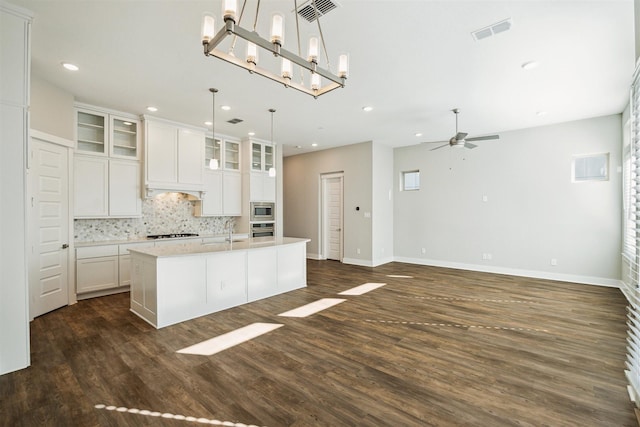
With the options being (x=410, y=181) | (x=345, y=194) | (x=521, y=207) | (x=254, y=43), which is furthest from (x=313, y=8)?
(x=410, y=181)

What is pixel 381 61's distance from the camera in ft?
11.4

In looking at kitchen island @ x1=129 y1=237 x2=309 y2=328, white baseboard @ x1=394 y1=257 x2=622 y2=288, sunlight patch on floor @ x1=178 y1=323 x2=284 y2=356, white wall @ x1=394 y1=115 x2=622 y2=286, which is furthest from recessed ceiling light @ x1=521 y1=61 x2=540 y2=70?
white baseboard @ x1=394 y1=257 x2=622 y2=288

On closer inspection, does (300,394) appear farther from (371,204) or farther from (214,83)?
(371,204)

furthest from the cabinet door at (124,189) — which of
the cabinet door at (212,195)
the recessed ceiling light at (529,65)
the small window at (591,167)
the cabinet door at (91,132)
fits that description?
the small window at (591,167)

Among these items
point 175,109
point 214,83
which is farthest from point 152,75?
point 175,109

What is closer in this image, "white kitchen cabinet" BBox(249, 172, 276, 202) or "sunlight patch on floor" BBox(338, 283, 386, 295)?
"sunlight patch on floor" BBox(338, 283, 386, 295)

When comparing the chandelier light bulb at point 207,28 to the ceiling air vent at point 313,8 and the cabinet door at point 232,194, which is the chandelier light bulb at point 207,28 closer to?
the ceiling air vent at point 313,8

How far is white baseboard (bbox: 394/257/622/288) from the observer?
5553mm

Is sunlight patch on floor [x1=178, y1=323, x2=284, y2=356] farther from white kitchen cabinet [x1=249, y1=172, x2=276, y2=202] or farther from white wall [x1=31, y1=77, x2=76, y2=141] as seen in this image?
white kitchen cabinet [x1=249, y1=172, x2=276, y2=202]

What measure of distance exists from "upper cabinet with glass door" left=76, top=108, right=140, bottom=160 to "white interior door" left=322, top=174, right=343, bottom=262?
4715 millimetres

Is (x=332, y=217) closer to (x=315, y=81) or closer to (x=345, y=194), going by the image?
(x=345, y=194)

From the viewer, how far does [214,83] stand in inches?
160

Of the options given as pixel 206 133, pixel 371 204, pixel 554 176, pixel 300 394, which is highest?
pixel 206 133

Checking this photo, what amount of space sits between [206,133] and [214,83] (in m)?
2.61
